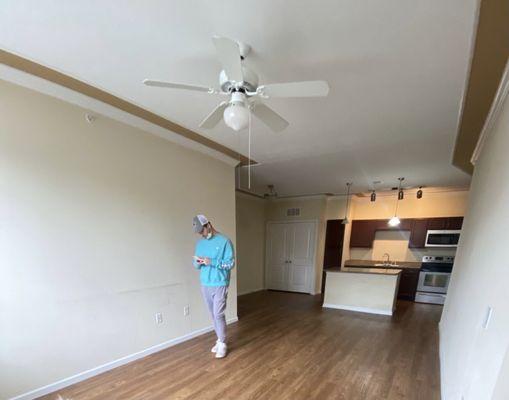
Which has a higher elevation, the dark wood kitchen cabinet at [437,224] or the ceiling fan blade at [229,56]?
the ceiling fan blade at [229,56]

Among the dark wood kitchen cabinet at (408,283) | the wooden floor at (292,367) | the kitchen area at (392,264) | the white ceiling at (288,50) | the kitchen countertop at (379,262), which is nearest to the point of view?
the white ceiling at (288,50)

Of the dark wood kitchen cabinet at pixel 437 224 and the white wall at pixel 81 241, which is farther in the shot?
the dark wood kitchen cabinet at pixel 437 224

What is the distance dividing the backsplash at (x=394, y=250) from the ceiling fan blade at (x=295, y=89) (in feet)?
19.7

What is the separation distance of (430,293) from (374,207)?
2368mm

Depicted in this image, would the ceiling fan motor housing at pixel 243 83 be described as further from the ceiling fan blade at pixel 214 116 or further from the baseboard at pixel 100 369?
the baseboard at pixel 100 369

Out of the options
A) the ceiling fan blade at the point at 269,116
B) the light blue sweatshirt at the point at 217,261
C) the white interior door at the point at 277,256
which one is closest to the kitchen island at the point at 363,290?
the white interior door at the point at 277,256

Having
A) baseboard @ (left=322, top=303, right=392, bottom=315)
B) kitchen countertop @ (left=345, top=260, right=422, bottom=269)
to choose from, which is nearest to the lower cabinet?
kitchen countertop @ (left=345, top=260, right=422, bottom=269)

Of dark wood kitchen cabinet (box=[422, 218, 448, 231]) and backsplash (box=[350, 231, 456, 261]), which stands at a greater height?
dark wood kitchen cabinet (box=[422, 218, 448, 231])

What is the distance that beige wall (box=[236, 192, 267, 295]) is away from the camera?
619cm

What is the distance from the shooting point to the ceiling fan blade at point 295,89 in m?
1.42

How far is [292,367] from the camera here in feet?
8.70

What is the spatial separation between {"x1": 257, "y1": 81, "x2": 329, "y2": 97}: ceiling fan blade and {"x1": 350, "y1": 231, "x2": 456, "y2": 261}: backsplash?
19.7ft

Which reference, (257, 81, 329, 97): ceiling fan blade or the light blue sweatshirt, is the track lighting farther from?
(257, 81, 329, 97): ceiling fan blade

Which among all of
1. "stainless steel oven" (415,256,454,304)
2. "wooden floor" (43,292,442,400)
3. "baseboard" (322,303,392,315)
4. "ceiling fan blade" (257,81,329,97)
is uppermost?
"ceiling fan blade" (257,81,329,97)
